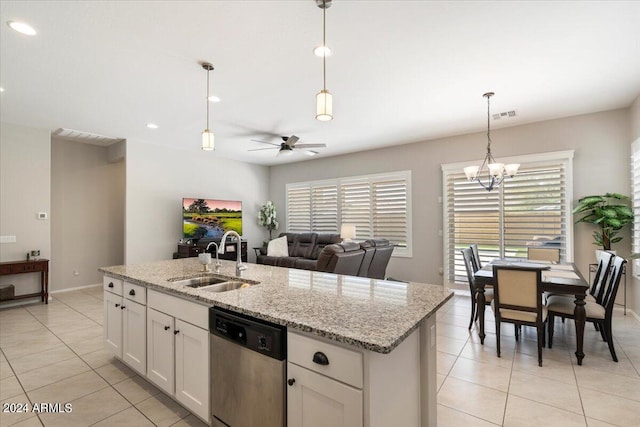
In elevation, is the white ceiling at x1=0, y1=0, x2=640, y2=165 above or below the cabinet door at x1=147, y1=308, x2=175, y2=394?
above

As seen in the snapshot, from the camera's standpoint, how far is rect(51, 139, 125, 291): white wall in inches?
232

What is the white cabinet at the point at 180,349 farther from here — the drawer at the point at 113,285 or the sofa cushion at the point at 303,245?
the sofa cushion at the point at 303,245

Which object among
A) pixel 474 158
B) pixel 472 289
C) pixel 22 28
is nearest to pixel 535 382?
pixel 472 289

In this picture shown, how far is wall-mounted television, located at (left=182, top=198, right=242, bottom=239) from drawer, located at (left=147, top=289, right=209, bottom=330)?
4290mm

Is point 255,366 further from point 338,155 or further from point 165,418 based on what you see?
point 338,155

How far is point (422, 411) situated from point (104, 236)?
7.18m

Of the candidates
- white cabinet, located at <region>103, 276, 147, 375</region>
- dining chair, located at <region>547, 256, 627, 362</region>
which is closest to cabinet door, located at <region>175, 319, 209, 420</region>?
white cabinet, located at <region>103, 276, 147, 375</region>

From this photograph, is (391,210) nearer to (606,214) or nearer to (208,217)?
(606,214)

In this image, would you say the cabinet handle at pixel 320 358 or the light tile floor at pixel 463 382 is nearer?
the cabinet handle at pixel 320 358

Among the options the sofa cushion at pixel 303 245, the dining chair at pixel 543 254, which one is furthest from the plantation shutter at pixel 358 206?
the dining chair at pixel 543 254

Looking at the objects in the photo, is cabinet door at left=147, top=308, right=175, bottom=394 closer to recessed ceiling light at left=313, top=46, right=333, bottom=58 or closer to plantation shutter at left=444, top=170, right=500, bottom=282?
recessed ceiling light at left=313, top=46, right=333, bottom=58

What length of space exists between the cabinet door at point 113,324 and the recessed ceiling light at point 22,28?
230 cm

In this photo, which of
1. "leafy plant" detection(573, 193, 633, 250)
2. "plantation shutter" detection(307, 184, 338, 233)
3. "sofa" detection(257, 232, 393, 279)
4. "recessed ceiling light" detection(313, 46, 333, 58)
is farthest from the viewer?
"plantation shutter" detection(307, 184, 338, 233)

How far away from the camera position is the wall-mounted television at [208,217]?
6.38m
